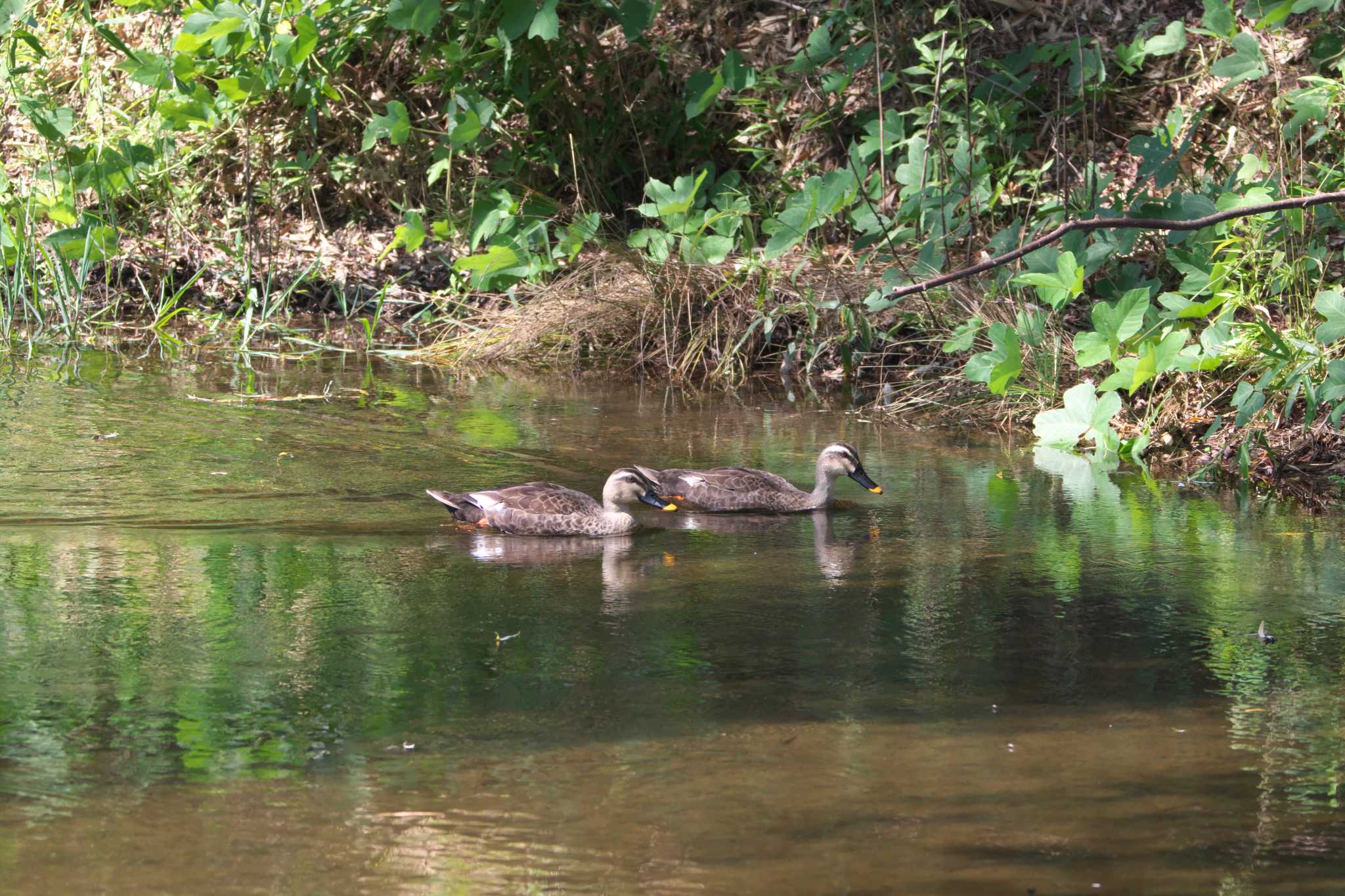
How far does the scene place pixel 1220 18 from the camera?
9.48 m

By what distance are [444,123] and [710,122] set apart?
2.38 metres

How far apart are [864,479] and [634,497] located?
129 cm

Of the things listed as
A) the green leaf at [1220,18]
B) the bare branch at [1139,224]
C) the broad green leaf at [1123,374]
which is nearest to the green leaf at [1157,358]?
the broad green leaf at [1123,374]

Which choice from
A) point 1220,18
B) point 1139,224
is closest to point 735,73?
point 1220,18

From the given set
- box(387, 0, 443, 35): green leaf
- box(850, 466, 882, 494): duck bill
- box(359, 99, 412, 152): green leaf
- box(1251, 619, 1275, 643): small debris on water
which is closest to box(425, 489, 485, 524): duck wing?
box(850, 466, 882, 494): duck bill

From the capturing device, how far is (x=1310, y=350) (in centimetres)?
852

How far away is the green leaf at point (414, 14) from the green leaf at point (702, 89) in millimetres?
2043

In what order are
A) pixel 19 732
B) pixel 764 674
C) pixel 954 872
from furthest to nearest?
pixel 764 674
pixel 19 732
pixel 954 872

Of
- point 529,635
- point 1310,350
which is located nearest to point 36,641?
point 529,635

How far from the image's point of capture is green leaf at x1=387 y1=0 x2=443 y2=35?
10.8 m

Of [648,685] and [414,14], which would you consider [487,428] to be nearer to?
[414,14]

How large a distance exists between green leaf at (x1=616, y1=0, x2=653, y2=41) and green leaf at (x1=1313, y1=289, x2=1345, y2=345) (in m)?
5.47

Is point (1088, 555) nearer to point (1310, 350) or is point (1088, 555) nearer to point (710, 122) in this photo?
point (1310, 350)

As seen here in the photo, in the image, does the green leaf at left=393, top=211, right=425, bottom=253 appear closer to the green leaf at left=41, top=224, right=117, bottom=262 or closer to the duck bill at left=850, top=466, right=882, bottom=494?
the green leaf at left=41, top=224, right=117, bottom=262
